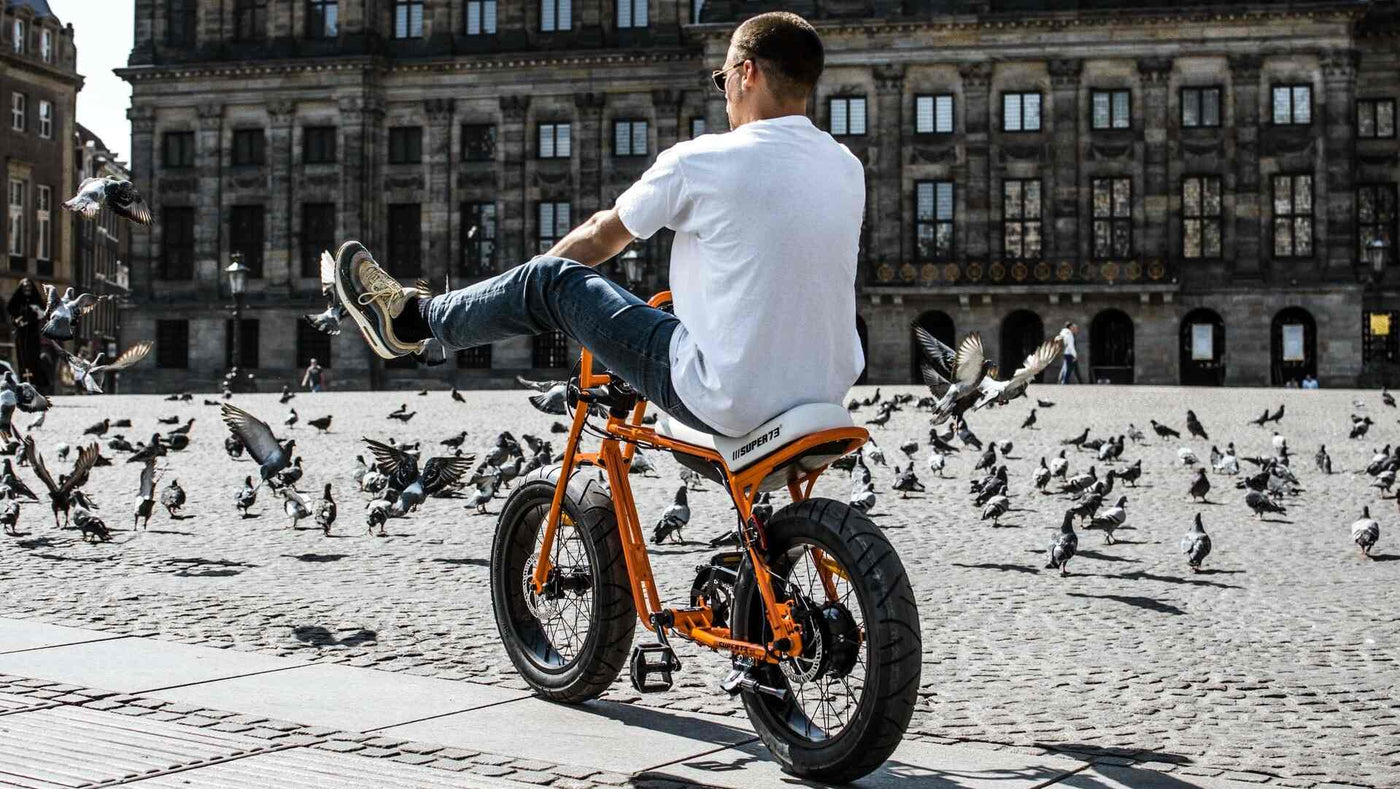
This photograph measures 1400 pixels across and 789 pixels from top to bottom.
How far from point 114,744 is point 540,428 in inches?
762

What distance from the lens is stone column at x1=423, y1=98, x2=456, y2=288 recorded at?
6094 cm

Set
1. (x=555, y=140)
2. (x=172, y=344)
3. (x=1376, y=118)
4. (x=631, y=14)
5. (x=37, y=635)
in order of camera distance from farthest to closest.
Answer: (x=172, y=344) → (x=631, y=14) → (x=555, y=140) → (x=1376, y=118) → (x=37, y=635)

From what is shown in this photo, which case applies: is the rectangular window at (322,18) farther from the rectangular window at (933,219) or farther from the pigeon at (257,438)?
the pigeon at (257,438)

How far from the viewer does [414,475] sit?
12.4 m

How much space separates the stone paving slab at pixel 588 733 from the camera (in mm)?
5152

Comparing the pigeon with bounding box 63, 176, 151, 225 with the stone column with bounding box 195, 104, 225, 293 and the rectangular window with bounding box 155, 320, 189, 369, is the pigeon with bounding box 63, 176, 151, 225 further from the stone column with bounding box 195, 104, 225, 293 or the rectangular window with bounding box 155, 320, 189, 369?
the rectangular window with bounding box 155, 320, 189, 369

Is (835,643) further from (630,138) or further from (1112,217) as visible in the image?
(630,138)

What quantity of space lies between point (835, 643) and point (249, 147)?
6168cm

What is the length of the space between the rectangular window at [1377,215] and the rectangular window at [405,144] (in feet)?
111

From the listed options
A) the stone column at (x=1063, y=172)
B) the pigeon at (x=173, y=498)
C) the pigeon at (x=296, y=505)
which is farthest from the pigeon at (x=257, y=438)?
the stone column at (x=1063, y=172)

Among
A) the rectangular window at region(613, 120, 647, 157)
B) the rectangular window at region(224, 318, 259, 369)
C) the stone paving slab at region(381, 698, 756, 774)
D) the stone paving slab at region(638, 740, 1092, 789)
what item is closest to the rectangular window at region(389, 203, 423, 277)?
the rectangular window at region(224, 318, 259, 369)

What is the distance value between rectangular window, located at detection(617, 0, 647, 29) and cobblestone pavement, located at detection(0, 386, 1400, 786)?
45379 millimetres

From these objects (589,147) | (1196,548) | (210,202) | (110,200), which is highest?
(589,147)

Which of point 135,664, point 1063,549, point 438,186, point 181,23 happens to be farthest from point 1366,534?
point 181,23
